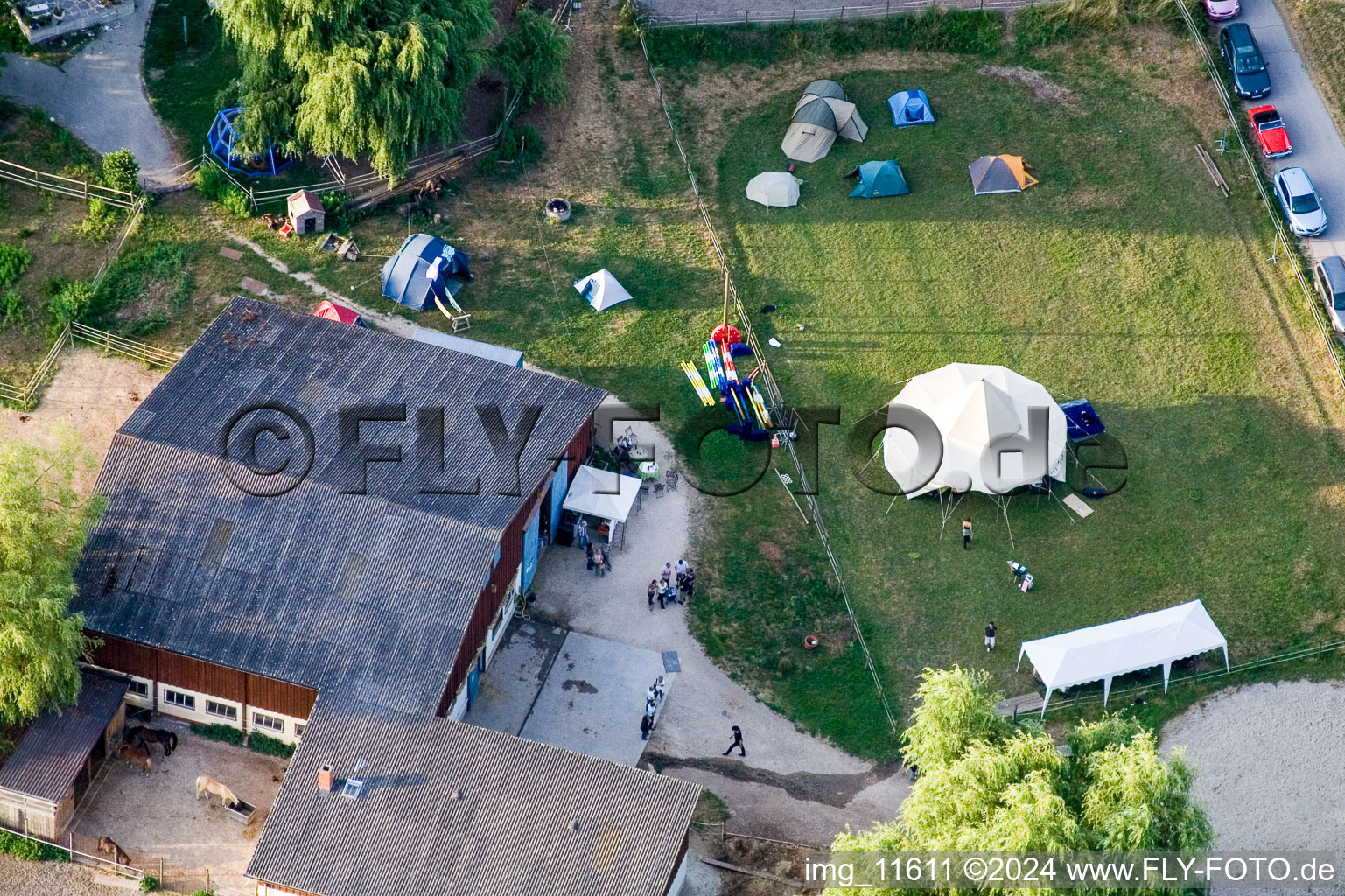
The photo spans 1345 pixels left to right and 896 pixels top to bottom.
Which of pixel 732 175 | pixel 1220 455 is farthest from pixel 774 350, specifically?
pixel 1220 455

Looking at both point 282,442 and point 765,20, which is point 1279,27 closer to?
point 765,20

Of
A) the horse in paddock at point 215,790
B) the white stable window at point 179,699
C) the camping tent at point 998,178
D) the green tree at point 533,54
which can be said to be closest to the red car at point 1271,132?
the camping tent at point 998,178

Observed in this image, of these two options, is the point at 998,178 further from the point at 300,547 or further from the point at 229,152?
the point at 300,547

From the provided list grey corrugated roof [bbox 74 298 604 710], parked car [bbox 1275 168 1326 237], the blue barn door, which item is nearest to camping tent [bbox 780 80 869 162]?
parked car [bbox 1275 168 1326 237]

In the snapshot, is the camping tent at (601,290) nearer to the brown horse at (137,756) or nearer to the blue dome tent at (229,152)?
the blue dome tent at (229,152)

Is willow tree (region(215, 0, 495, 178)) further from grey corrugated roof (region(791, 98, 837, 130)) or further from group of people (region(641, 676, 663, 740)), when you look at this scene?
group of people (region(641, 676, 663, 740))

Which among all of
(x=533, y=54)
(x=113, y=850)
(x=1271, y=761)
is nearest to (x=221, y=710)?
(x=113, y=850)
